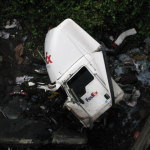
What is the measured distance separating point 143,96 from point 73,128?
2.15 meters

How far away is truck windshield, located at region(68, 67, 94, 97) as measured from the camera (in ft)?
12.8

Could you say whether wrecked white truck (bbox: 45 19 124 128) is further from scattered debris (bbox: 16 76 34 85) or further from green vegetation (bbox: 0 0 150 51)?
scattered debris (bbox: 16 76 34 85)

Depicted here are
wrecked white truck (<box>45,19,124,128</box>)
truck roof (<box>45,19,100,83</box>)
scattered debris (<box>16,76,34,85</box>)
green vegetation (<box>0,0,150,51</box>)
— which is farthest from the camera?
scattered debris (<box>16,76,34,85</box>)

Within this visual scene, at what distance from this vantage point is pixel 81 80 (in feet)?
12.9

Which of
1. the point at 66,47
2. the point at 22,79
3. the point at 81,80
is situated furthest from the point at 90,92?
the point at 22,79

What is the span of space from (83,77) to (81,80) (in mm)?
81

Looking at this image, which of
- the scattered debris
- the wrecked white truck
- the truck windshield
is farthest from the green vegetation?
the truck windshield

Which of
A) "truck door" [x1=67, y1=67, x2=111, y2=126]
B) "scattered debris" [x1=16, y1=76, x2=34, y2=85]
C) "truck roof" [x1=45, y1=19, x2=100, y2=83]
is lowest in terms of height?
"scattered debris" [x1=16, y1=76, x2=34, y2=85]

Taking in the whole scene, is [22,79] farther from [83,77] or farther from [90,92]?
[90,92]

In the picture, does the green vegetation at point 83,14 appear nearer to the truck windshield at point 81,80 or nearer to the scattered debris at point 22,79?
the scattered debris at point 22,79

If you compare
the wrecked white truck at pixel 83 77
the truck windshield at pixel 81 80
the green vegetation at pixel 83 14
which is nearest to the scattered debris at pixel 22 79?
the green vegetation at pixel 83 14

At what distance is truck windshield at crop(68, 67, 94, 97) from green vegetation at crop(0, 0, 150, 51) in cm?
185

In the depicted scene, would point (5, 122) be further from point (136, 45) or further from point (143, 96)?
point (136, 45)

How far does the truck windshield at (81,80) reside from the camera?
390 centimetres
